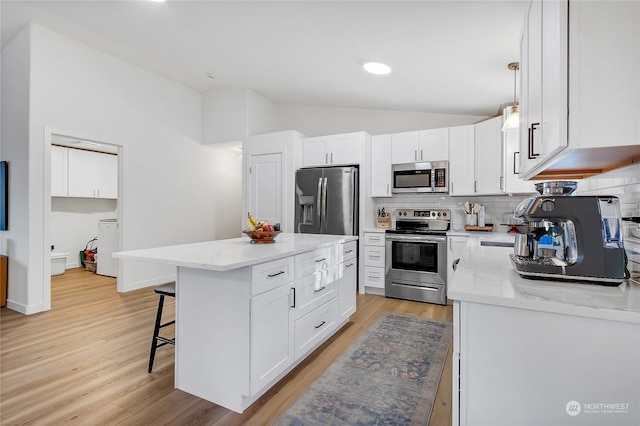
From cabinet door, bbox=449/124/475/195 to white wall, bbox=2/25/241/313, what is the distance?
3.91m

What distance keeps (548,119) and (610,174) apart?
62cm

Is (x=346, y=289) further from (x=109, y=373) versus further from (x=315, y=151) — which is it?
(x=315, y=151)

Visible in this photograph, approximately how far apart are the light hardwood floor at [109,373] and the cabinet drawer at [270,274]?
0.68 meters

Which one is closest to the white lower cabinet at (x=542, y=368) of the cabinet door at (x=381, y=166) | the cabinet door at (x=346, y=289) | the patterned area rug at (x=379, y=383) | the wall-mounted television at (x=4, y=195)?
the patterned area rug at (x=379, y=383)

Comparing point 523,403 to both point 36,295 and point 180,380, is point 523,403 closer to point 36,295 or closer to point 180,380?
point 180,380

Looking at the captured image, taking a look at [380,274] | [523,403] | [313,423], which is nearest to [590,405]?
[523,403]

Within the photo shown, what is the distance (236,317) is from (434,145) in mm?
3394

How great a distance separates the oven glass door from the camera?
3883 millimetres

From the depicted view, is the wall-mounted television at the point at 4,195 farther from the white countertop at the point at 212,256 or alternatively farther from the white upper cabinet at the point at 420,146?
the white upper cabinet at the point at 420,146

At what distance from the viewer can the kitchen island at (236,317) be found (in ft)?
5.79

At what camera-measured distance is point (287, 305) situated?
6.92 ft

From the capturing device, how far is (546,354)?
0.94 m

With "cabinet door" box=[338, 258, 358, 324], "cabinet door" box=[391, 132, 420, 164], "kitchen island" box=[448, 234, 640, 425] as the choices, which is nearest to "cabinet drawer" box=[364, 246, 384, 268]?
"cabinet door" box=[338, 258, 358, 324]

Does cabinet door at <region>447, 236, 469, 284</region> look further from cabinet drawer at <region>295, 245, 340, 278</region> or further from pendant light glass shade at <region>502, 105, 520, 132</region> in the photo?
cabinet drawer at <region>295, 245, 340, 278</region>
